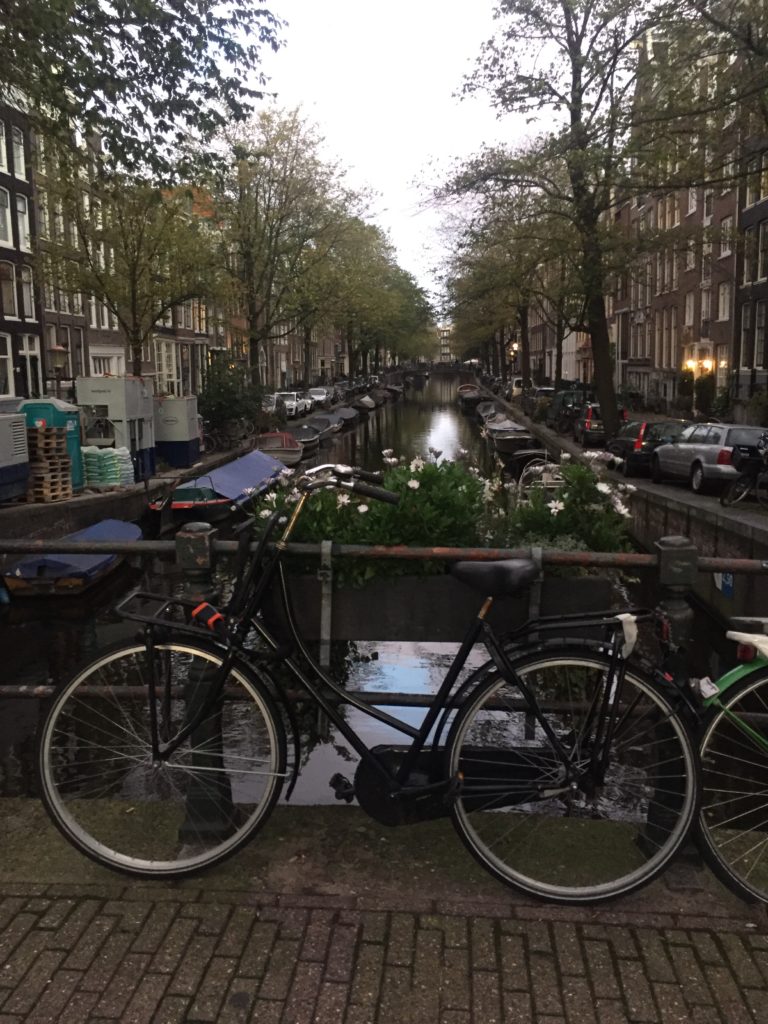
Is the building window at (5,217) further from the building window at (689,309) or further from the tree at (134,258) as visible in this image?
the building window at (689,309)

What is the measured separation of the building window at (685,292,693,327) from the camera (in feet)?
131

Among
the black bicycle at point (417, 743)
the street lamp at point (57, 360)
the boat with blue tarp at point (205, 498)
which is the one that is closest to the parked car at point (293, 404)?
the street lamp at point (57, 360)

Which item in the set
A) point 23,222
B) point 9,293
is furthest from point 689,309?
point 9,293

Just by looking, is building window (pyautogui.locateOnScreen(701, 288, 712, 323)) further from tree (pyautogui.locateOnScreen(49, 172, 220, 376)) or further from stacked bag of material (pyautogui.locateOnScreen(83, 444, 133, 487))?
stacked bag of material (pyautogui.locateOnScreen(83, 444, 133, 487))

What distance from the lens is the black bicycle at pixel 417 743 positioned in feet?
8.39

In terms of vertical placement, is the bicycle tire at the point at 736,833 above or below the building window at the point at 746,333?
below

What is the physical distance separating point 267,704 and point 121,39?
390 inches

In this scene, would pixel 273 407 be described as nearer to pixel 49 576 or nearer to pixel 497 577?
pixel 49 576

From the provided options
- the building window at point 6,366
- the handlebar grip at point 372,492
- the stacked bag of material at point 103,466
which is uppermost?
the building window at point 6,366

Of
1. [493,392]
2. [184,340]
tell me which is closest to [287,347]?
[493,392]

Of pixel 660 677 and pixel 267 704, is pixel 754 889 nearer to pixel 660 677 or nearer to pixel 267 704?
pixel 660 677

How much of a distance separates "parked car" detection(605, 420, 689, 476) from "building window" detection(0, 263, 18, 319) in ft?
72.1

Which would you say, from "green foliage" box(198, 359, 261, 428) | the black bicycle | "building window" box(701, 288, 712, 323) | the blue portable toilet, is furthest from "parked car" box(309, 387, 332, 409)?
the black bicycle

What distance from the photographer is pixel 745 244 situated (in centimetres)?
2309
